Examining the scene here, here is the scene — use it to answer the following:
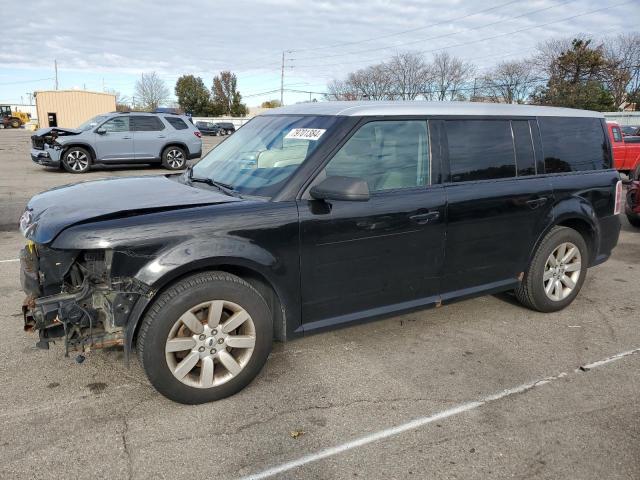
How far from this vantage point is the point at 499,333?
4.35 meters

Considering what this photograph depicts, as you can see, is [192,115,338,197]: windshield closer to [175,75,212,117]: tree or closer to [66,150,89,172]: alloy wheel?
[66,150,89,172]: alloy wheel

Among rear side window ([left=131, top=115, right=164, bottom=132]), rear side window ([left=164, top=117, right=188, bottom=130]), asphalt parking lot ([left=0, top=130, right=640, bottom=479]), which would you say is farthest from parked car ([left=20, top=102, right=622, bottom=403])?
rear side window ([left=164, top=117, right=188, bottom=130])

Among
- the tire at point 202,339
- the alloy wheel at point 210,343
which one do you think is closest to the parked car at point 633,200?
the tire at point 202,339

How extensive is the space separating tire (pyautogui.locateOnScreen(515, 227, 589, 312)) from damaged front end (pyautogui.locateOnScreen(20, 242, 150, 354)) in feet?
10.8

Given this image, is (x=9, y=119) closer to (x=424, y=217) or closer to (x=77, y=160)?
(x=77, y=160)

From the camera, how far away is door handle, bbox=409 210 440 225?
3.67 m

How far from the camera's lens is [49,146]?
14.9 meters

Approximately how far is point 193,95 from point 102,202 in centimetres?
8459

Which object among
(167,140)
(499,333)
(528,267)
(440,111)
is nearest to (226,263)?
(440,111)

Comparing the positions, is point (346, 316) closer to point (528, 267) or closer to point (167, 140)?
point (528, 267)

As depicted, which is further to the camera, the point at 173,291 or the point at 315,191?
the point at 315,191

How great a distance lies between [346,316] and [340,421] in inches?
30.4

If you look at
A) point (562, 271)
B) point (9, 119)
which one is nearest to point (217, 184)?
point (562, 271)

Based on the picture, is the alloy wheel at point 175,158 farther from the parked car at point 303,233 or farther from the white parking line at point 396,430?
the white parking line at point 396,430
